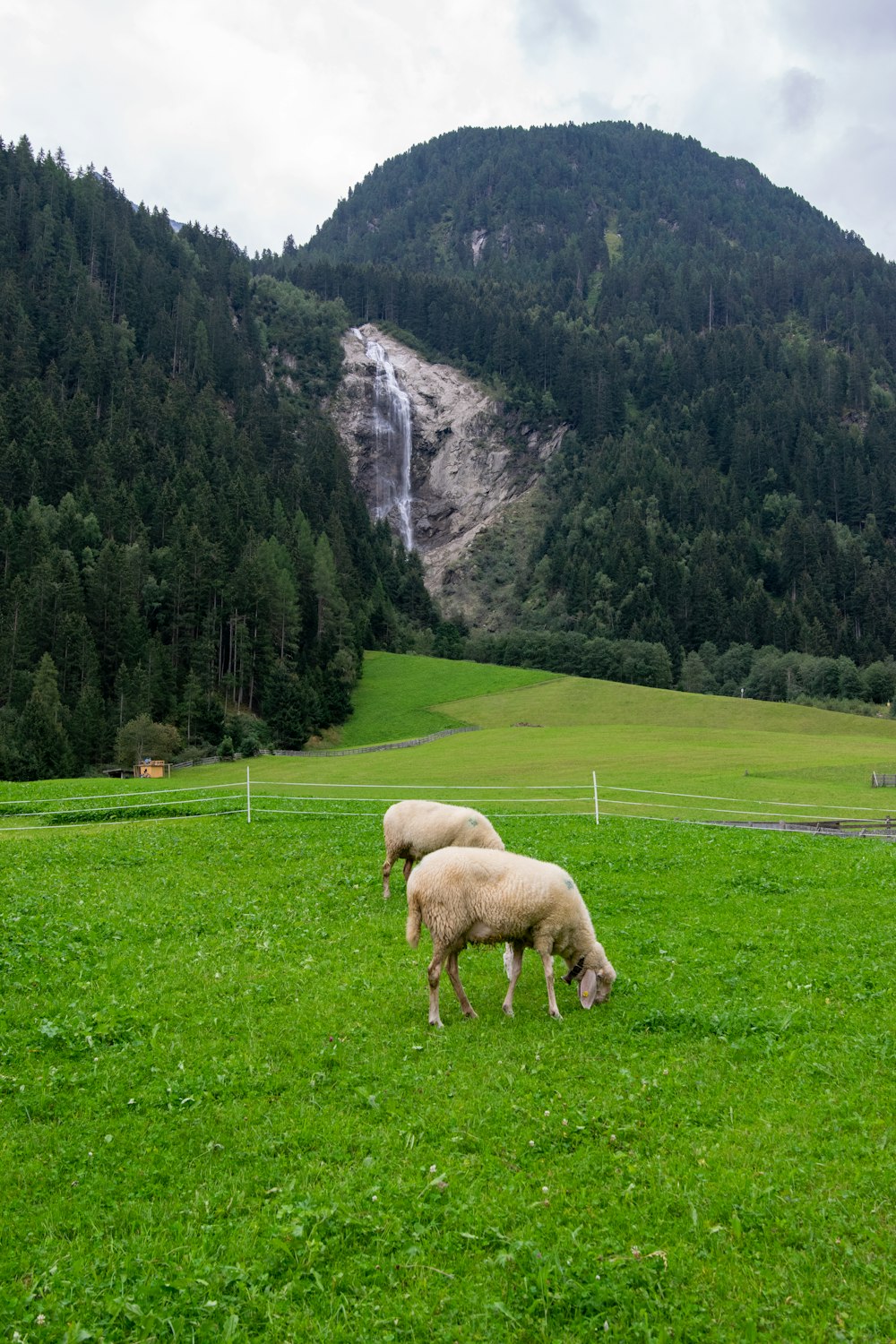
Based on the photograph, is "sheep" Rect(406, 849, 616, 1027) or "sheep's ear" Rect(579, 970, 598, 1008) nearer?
"sheep" Rect(406, 849, 616, 1027)

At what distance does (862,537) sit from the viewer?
638 feet

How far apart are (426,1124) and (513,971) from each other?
3875mm

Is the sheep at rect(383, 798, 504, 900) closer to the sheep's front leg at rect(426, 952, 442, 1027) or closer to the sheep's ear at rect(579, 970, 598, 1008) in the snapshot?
the sheep's ear at rect(579, 970, 598, 1008)

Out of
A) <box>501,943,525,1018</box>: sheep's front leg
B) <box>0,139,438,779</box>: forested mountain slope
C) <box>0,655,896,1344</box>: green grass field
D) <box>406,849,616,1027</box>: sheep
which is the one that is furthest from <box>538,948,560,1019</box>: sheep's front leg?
<box>0,139,438,779</box>: forested mountain slope

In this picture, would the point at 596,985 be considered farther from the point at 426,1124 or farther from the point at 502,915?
the point at 426,1124

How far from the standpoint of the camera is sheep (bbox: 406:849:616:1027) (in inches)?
488

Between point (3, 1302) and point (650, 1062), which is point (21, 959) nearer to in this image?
point (3, 1302)

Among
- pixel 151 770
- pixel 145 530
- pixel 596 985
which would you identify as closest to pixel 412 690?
pixel 145 530

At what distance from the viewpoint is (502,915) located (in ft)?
41.0

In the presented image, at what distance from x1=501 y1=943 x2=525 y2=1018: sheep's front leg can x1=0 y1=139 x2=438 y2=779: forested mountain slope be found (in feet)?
246

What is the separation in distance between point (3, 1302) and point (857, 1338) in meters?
6.22

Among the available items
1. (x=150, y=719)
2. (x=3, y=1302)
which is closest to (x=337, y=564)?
(x=150, y=719)

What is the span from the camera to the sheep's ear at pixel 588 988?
→ 12805mm

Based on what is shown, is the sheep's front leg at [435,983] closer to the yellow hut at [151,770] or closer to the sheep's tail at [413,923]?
the sheep's tail at [413,923]
